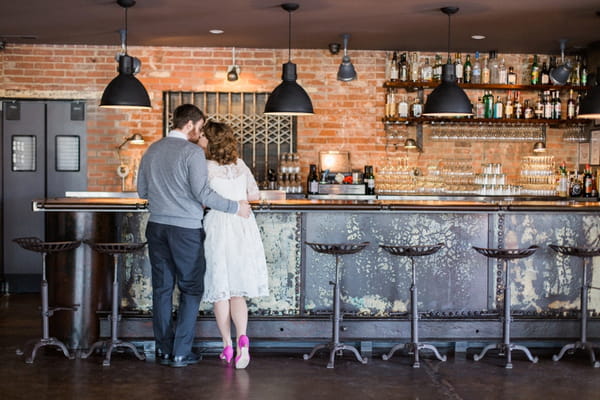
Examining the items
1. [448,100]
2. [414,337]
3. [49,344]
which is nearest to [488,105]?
[448,100]

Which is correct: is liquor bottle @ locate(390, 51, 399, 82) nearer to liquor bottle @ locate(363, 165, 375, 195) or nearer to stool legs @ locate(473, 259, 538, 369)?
liquor bottle @ locate(363, 165, 375, 195)

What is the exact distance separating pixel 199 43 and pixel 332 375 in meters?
4.45

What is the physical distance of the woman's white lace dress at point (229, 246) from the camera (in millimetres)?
4613

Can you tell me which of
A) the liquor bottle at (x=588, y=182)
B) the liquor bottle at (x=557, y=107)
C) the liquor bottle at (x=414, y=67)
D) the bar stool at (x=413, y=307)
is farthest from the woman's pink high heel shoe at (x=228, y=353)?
Result: the liquor bottle at (x=557, y=107)

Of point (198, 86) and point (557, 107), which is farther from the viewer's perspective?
point (557, 107)

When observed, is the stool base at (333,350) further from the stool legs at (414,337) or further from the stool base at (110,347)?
the stool base at (110,347)

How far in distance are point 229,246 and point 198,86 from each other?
12.6 ft

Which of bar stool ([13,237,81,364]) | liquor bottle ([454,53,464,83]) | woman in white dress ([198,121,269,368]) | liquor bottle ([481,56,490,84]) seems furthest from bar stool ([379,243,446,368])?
liquor bottle ([481,56,490,84])

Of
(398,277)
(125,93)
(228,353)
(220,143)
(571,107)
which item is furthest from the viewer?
(571,107)

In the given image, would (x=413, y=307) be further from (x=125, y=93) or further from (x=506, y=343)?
(x=125, y=93)

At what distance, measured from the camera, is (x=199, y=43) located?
7820 mm

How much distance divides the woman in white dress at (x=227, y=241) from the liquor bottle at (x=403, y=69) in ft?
12.6

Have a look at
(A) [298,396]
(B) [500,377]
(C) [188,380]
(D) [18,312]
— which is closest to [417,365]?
(B) [500,377]

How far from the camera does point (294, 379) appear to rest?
449cm
